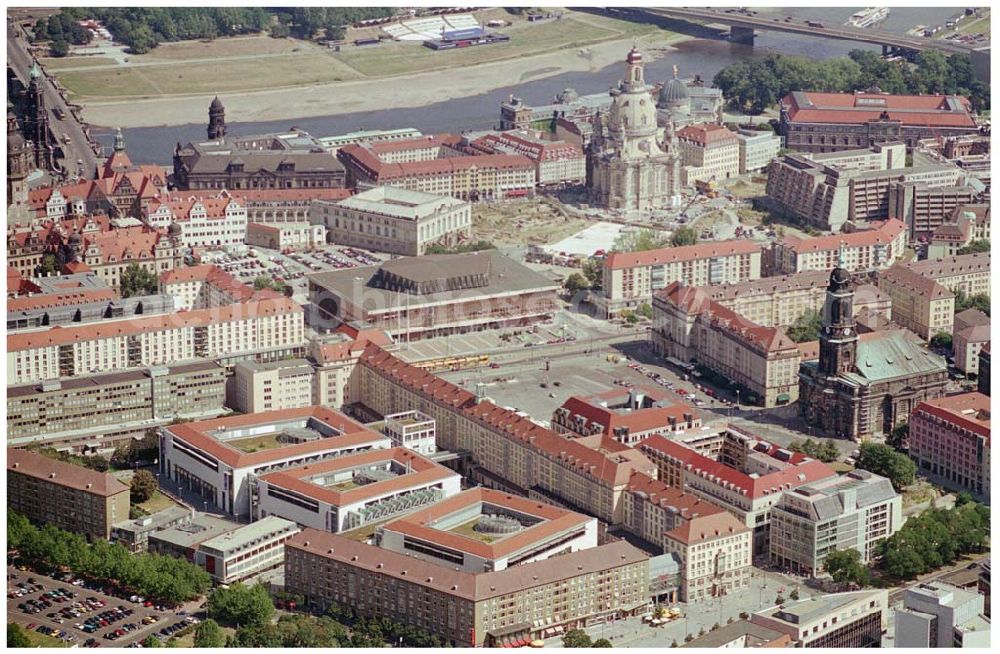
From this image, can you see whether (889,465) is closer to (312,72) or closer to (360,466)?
(360,466)

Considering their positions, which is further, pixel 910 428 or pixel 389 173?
pixel 389 173

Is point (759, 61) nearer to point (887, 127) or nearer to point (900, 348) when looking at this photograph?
point (887, 127)

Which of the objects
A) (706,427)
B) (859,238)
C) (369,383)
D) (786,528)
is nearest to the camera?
(786,528)

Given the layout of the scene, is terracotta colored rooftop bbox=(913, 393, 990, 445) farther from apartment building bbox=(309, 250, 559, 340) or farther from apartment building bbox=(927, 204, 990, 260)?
apartment building bbox=(927, 204, 990, 260)

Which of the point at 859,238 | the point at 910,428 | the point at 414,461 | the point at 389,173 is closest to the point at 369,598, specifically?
the point at 414,461

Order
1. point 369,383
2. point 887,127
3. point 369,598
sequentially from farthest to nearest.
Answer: point 887,127, point 369,383, point 369,598

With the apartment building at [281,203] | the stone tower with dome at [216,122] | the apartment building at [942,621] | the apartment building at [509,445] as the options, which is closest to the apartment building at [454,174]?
the apartment building at [281,203]

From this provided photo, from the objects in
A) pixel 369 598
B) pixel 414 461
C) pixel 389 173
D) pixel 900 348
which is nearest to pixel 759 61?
pixel 389 173
